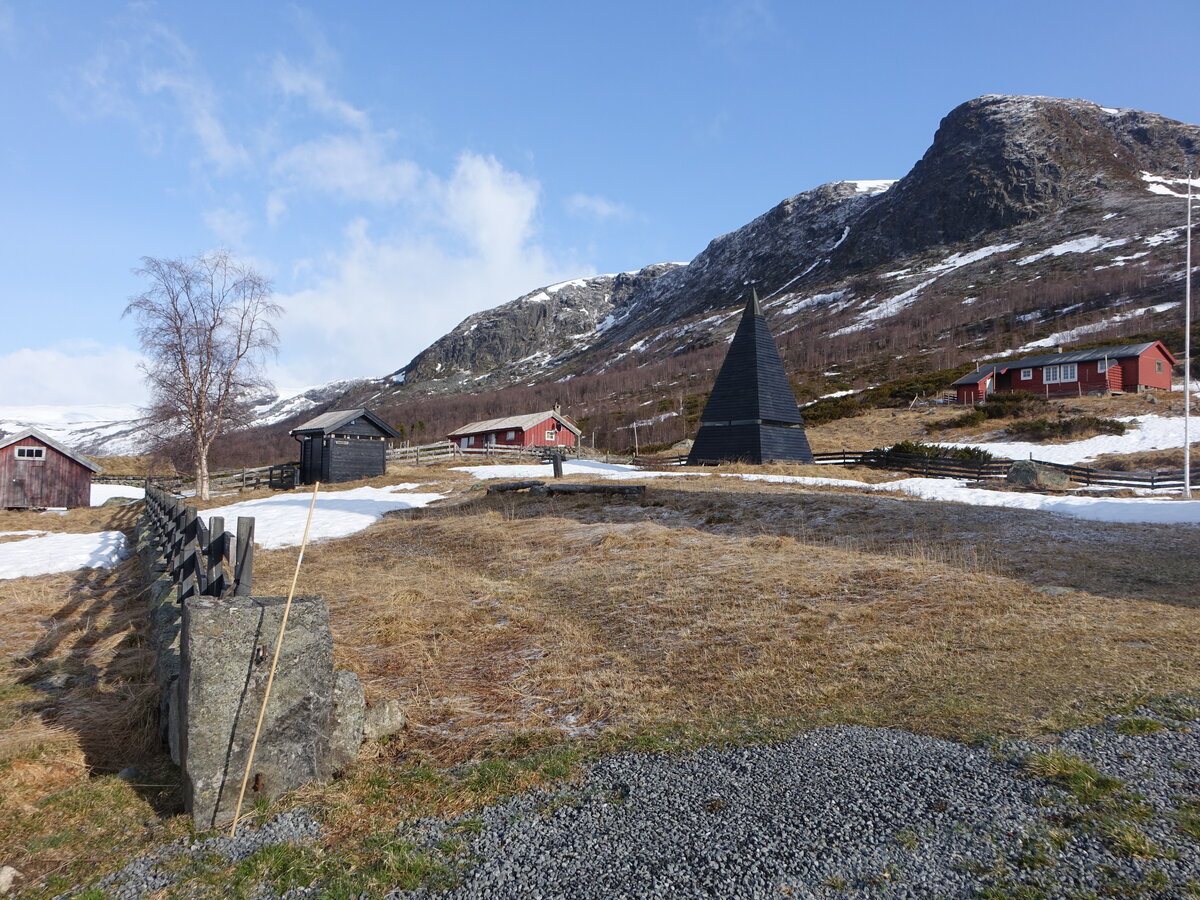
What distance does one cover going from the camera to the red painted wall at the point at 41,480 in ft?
101

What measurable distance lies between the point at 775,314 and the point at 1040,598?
12706 cm

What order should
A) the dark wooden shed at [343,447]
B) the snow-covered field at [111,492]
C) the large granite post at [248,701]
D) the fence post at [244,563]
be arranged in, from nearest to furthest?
1. the large granite post at [248,701]
2. the fence post at [244,563]
3. the dark wooden shed at [343,447]
4. the snow-covered field at [111,492]

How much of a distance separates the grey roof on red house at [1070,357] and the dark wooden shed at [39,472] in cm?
6052

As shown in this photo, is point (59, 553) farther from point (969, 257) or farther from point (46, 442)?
point (969, 257)

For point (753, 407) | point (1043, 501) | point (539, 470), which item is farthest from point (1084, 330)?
point (539, 470)

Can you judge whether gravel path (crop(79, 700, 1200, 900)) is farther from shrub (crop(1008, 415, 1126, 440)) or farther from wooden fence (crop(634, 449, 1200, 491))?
shrub (crop(1008, 415, 1126, 440))

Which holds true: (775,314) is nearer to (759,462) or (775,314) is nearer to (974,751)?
(759,462)

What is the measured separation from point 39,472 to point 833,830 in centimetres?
4024

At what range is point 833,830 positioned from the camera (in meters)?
3.46

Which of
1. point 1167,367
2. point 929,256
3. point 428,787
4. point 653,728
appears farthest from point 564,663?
point 929,256

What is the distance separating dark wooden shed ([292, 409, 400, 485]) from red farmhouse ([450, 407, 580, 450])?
19.9 metres

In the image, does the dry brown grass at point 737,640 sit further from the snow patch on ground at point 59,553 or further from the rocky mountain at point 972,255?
the rocky mountain at point 972,255

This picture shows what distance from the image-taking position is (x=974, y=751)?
4.18 m

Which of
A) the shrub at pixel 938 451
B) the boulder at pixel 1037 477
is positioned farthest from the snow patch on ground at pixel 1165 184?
the boulder at pixel 1037 477
